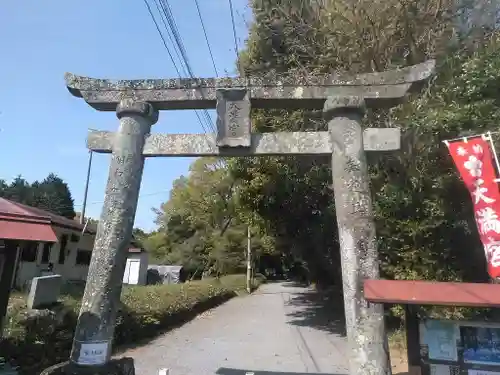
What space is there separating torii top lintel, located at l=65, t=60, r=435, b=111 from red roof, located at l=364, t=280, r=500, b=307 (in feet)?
10.1

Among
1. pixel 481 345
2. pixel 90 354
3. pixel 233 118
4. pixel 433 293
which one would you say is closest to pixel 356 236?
pixel 433 293

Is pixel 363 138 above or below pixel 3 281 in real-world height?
above

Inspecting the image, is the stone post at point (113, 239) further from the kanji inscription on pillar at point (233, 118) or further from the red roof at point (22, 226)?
the kanji inscription on pillar at point (233, 118)

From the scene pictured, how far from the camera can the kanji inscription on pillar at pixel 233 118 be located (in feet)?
20.4

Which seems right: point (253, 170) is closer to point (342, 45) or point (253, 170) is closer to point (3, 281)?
point (342, 45)

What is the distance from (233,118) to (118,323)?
270 inches

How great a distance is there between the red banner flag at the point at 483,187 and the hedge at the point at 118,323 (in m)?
8.12

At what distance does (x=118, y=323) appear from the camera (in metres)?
10.1

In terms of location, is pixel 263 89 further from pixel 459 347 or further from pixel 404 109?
pixel 459 347

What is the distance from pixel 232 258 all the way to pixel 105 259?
26.8 meters

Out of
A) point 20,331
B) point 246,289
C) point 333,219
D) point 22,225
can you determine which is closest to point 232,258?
point 246,289

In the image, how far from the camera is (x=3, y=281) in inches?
231

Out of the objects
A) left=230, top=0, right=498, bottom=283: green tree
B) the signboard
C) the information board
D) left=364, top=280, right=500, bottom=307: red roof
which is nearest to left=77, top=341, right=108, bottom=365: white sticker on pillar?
left=364, top=280, right=500, bottom=307: red roof

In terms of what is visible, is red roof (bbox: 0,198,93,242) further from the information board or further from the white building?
the information board
